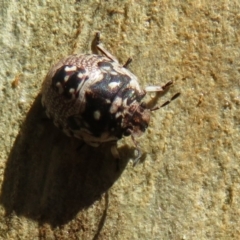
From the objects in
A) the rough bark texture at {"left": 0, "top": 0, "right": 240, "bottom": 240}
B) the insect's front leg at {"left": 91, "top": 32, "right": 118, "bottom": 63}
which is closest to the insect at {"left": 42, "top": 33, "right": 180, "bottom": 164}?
the insect's front leg at {"left": 91, "top": 32, "right": 118, "bottom": 63}

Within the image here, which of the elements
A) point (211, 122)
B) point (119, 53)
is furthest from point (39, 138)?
point (211, 122)

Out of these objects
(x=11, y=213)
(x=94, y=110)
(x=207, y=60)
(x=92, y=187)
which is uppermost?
(x=207, y=60)

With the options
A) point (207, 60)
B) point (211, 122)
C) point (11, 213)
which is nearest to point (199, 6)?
point (207, 60)

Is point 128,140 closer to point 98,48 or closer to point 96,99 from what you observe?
point 96,99

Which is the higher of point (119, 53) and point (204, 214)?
point (119, 53)

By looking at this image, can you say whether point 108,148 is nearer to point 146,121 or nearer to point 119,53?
point 146,121

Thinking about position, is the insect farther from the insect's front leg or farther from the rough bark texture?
the rough bark texture
